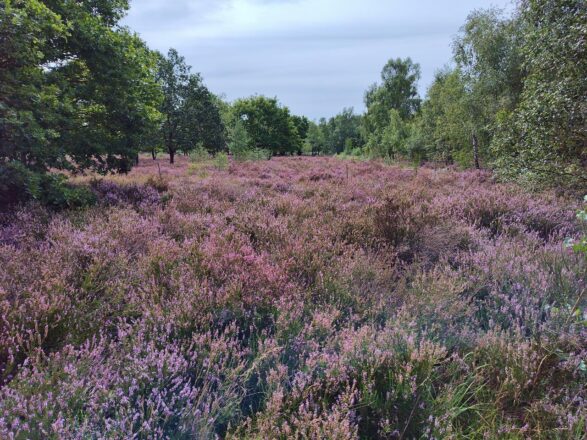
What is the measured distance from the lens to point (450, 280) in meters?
3.14

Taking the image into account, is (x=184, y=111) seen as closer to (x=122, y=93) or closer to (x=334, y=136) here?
(x=122, y=93)

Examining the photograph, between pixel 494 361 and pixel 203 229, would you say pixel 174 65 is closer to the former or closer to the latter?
pixel 203 229

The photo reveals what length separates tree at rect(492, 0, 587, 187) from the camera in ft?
28.7

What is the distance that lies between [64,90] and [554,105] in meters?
11.5

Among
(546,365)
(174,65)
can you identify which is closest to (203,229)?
(546,365)

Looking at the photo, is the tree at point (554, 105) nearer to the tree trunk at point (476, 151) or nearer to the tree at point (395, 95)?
the tree trunk at point (476, 151)

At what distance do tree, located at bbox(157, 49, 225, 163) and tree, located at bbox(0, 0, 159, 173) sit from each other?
67.7 ft

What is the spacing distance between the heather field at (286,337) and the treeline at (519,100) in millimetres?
6456

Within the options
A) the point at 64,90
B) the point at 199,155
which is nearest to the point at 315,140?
the point at 199,155

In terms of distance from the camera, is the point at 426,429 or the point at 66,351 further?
the point at 66,351

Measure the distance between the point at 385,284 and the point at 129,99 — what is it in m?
8.03

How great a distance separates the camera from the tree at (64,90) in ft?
18.0

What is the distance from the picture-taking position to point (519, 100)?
17.2m

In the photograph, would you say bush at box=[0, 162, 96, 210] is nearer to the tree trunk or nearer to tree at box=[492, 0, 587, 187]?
tree at box=[492, 0, 587, 187]
